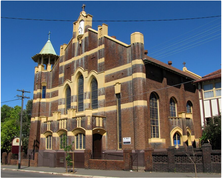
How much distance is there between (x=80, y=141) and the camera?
26.6 m

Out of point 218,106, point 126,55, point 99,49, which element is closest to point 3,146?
point 99,49

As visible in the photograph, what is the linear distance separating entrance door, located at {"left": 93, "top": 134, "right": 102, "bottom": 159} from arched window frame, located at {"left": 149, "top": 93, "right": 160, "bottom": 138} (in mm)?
5828

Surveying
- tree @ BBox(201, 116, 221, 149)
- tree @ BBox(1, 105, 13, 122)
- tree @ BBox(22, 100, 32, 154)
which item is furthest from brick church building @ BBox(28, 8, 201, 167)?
tree @ BBox(1, 105, 13, 122)

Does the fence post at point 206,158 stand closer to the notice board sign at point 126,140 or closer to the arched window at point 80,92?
the notice board sign at point 126,140

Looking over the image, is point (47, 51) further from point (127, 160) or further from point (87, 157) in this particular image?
point (127, 160)

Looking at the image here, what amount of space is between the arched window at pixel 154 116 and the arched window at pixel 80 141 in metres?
7.44

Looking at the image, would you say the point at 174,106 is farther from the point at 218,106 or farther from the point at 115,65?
the point at 115,65

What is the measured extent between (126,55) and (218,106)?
1111cm

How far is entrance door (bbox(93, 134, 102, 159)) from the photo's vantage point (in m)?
26.0

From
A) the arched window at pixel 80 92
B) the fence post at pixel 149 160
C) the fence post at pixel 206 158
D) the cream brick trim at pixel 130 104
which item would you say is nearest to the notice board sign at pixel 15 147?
the arched window at pixel 80 92

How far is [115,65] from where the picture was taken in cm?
2684

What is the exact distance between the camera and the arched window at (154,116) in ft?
82.2

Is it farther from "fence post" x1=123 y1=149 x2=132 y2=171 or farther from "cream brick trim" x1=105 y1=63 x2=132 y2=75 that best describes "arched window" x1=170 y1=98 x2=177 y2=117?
"fence post" x1=123 y1=149 x2=132 y2=171

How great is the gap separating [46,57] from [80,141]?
56.4ft
